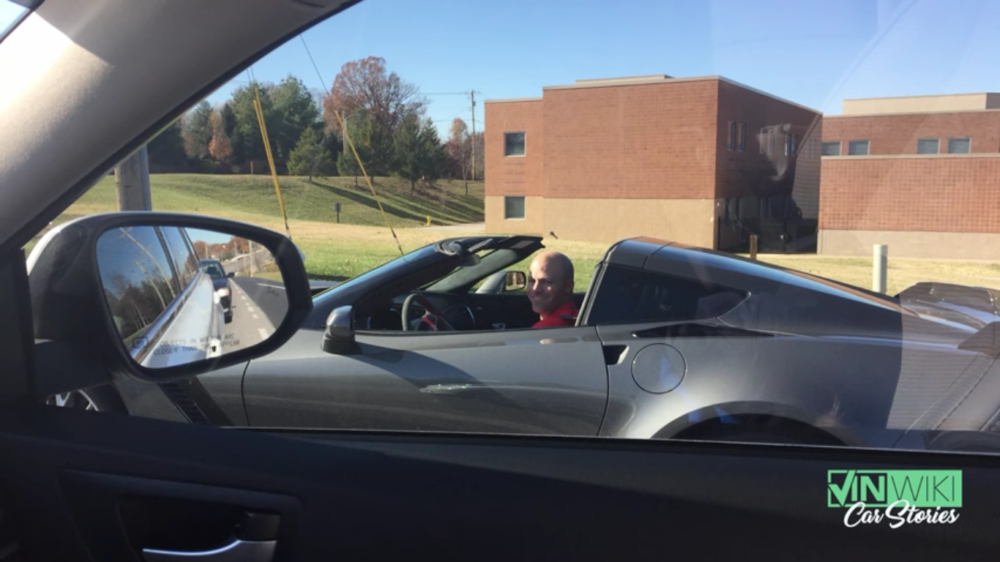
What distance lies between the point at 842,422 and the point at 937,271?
1.64ft

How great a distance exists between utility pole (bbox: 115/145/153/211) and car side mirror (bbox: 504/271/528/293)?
1803 millimetres

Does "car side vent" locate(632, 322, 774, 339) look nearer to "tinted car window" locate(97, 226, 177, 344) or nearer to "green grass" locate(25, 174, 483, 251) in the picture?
"green grass" locate(25, 174, 483, 251)

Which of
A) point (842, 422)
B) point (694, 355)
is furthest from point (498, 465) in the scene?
point (842, 422)

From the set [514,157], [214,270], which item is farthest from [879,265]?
[214,270]

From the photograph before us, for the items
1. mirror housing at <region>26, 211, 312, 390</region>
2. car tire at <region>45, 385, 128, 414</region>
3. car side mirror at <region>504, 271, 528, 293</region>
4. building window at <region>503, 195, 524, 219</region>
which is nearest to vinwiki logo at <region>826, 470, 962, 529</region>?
building window at <region>503, 195, 524, 219</region>

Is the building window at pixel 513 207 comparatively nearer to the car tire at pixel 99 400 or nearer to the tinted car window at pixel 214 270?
the tinted car window at pixel 214 270

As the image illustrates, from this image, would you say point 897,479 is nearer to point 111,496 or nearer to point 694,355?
point 694,355

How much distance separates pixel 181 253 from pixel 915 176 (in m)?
1.65

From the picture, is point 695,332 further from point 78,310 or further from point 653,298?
point 78,310

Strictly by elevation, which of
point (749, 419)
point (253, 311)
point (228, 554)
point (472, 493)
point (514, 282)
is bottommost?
point (228, 554)

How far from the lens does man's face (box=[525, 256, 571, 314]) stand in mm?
2793

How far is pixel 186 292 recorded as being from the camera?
5.74ft

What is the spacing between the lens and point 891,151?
176cm

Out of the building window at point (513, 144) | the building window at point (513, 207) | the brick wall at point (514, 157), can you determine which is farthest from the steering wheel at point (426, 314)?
the building window at point (513, 144)
